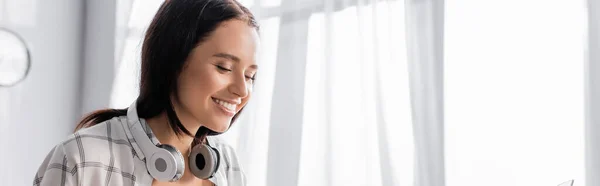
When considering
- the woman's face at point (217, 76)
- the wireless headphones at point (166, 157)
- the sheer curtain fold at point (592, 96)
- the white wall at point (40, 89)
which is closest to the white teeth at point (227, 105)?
the woman's face at point (217, 76)

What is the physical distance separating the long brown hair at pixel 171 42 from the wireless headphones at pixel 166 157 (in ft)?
0.13

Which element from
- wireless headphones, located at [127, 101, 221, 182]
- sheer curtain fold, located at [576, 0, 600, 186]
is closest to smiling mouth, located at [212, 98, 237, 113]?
wireless headphones, located at [127, 101, 221, 182]

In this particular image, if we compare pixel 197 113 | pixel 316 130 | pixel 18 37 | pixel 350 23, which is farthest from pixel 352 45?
pixel 18 37

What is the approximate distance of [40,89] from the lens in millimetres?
3543

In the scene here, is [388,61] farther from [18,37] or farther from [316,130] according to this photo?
[18,37]

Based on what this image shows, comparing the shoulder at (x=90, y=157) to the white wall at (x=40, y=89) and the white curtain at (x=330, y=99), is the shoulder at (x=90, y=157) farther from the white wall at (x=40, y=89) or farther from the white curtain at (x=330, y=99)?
the white wall at (x=40, y=89)

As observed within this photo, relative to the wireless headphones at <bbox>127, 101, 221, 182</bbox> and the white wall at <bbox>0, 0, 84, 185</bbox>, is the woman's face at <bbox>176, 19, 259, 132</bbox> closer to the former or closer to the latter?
the wireless headphones at <bbox>127, 101, 221, 182</bbox>

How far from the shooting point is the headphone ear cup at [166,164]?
1335 millimetres

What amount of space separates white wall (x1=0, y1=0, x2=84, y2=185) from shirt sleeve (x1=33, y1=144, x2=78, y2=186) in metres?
2.25

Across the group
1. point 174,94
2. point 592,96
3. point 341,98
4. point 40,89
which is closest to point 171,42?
point 174,94

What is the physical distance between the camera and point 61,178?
124 cm

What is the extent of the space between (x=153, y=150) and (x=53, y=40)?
A: 2440 mm

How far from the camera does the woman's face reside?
1.32 meters

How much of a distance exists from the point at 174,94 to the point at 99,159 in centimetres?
17
